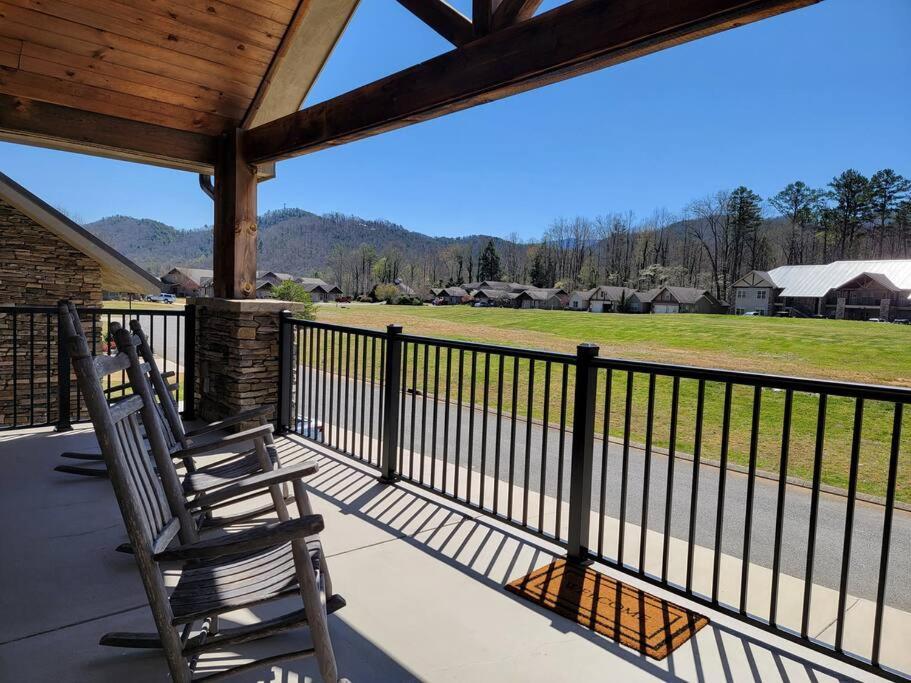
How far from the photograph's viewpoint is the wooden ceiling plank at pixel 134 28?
3.71 m

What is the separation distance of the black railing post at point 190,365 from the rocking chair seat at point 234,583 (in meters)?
3.74

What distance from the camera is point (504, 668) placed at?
1.76 m

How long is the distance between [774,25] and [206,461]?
43451 millimetres

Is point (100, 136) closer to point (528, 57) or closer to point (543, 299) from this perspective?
point (528, 57)

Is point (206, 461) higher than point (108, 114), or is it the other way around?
point (108, 114)

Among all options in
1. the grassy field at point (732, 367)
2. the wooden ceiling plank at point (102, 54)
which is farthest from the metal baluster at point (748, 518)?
the wooden ceiling plank at point (102, 54)

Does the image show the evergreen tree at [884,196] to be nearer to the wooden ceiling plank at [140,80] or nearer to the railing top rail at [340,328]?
the railing top rail at [340,328]

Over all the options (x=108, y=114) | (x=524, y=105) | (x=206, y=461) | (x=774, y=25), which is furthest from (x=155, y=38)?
(x=524, y=105)

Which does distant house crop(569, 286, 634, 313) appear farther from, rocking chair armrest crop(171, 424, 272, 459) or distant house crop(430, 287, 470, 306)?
rocking chair armrest crop(171, 424, 272, 459)

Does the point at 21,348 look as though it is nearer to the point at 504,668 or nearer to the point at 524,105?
the point at 504,668

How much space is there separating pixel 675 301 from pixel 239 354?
31381mm

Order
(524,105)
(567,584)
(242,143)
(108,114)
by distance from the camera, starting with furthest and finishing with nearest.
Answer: (524,105) → (242,143) → (108,114) → (567,584)

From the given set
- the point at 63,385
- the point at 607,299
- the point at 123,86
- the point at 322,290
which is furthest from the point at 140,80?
the point at 322,290

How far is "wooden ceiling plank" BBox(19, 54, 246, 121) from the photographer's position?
4059 millimetres
